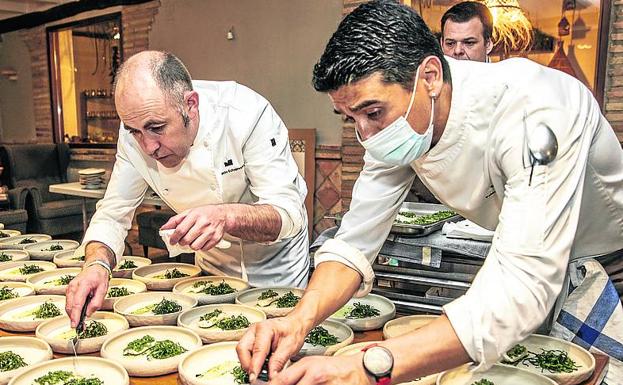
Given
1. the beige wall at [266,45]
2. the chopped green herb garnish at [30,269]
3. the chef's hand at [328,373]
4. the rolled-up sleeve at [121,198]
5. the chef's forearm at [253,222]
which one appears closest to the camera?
the chef's hand at [328,373]

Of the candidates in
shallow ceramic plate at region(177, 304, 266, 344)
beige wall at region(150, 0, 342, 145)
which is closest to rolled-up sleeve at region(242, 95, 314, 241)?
shallow ceramic plate at region(177, 304, 266, 344)

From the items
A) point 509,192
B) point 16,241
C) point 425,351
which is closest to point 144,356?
point 425,351

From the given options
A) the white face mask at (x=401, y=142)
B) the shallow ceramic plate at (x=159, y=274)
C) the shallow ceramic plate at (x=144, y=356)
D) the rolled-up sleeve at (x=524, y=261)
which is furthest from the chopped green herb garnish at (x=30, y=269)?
the rolled-up sleeve at (x=524, y=261)

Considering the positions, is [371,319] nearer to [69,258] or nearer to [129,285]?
[129,285]

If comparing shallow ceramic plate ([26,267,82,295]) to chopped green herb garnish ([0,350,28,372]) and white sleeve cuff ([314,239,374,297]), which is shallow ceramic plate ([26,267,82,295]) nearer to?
chopped green herb garnish ([0,350,28,372])

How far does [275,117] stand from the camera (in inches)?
92.4

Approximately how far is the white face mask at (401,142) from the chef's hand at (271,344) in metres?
0.46

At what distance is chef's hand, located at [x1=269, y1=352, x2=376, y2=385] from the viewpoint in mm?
981

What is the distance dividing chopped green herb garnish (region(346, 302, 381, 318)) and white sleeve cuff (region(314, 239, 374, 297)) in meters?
0.16

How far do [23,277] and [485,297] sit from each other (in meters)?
1.88

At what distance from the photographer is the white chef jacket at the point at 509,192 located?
1.02 m

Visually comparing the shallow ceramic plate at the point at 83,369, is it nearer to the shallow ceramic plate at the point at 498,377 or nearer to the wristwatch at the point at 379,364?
the wristwatch at the point at 379,364

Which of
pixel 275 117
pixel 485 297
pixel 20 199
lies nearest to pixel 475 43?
pixel 275 117

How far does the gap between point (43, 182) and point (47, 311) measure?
6467mm
